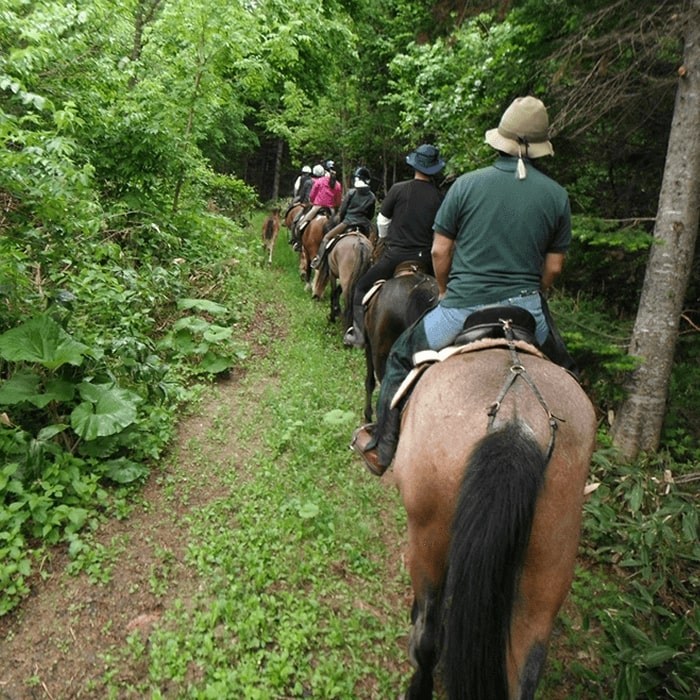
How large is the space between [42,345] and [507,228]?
3.40m

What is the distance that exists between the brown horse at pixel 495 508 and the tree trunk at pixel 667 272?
2.81 m

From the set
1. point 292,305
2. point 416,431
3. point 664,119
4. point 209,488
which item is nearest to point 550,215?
point 416,431

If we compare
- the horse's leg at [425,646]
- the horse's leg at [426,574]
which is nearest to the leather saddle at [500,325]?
the horse's leg at [426,574]

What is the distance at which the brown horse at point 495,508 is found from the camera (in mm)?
1694

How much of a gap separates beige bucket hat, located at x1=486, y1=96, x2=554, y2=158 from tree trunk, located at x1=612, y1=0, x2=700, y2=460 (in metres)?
2.11

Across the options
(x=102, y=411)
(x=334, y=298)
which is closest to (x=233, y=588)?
(x=102, y=411)

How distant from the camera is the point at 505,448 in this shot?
174 centimetres

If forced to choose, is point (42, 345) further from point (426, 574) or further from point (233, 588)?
point (426, 574)

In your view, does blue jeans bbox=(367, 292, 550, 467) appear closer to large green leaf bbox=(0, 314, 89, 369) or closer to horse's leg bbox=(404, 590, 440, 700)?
horse's leg bbox=(404, 590, 440, 700)

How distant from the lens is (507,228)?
2.56 m

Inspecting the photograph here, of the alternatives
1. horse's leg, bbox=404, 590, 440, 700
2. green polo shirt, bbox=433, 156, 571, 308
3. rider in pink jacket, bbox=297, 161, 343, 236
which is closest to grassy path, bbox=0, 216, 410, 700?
horse's leg, bbox=404, 590, 440, 700

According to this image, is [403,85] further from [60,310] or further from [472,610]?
[472,610]

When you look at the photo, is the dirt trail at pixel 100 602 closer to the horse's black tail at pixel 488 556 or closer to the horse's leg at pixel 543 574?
the horse's black tail at pixel 488 556

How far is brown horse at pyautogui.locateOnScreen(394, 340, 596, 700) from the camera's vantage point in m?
1.69
